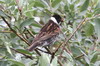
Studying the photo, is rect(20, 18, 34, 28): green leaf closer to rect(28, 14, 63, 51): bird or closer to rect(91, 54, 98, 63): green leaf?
rect(28, 14, 63, 51): bird

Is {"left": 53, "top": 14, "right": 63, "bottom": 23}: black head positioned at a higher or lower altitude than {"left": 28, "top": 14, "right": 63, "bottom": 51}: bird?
higher

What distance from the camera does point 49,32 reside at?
2.28 meters

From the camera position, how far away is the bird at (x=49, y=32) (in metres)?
2.07

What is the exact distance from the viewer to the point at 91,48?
2.17 m

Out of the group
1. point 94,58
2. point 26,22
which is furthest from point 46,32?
point 94,58

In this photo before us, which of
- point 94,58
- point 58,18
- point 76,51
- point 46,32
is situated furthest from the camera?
point 58,18

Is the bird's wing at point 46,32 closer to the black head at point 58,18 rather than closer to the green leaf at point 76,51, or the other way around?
the black head at point 58,18

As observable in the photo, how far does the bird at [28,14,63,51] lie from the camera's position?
2.07 m

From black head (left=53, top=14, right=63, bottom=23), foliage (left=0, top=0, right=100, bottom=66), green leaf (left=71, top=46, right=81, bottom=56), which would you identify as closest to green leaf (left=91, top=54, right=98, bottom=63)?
foliage (left=0, top=0, right=100, bottom=66)

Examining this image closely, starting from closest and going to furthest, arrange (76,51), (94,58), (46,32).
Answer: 1. (94,58)
2. (76,51)
3. (46,32)

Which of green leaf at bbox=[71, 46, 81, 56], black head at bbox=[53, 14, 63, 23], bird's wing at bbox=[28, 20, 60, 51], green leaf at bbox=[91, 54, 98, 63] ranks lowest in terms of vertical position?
green leaf at bbox=[91, 54, 98, 63]

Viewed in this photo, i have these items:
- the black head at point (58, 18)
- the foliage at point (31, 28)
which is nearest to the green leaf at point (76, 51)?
the foliage at point (31, 28)

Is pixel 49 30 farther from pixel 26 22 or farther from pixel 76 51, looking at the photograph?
pixel 26 22

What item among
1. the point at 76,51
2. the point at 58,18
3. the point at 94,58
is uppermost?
the point at 58,18
